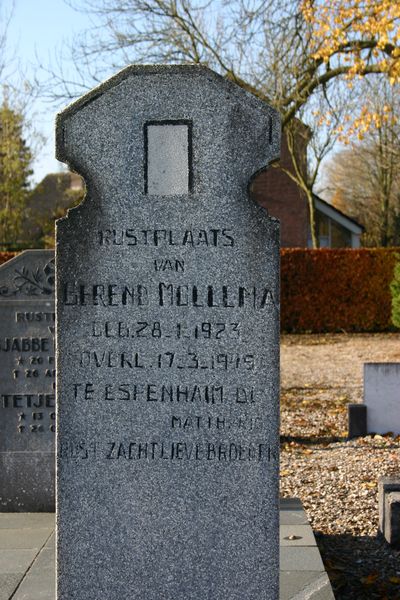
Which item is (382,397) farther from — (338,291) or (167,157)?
(338,291)

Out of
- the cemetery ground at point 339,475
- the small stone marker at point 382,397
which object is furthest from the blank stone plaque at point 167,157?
the small stone marker at point 382,397

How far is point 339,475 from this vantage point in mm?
6875

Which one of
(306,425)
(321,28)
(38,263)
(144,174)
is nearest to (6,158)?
(321,28)

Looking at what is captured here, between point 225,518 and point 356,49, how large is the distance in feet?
47.3

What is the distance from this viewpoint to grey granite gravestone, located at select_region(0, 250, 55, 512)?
574 cm

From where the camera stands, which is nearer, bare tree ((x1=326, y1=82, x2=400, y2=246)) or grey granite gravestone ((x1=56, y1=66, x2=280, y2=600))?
grey granite gravestone ((x1=56, y1=66, x2=280, y2=600))

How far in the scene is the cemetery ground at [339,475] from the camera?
4.67m

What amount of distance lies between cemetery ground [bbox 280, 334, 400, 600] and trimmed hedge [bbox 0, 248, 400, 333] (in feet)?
26.3

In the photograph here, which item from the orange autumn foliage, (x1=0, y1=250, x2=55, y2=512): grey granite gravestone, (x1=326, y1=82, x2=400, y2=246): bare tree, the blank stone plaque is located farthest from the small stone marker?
(x1=326, y1=82, x2=400, y2=246): bare tree

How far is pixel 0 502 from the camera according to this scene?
5699 millimetres

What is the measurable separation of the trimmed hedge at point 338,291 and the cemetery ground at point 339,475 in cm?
801

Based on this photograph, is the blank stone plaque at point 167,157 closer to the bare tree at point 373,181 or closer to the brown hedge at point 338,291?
the brown hedge at point 338,291

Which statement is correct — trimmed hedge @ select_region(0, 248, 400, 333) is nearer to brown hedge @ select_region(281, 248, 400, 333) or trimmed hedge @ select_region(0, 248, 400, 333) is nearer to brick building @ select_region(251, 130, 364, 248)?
brown hedge @ select_region(281, 248, 400, 333)

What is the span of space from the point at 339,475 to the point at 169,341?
3903 millimetres
